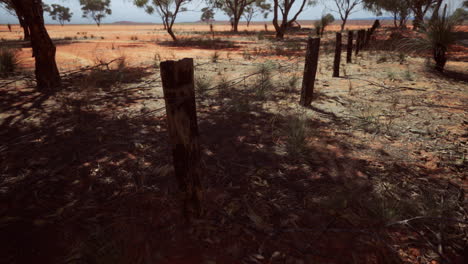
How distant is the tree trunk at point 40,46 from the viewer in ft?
18.4

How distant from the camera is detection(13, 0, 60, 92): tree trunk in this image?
561cm

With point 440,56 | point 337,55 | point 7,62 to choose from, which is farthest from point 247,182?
point 7,62

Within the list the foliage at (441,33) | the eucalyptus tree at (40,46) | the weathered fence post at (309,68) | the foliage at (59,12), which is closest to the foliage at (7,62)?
the eucalyptus tree at (40,46)

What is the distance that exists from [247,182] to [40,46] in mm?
6236

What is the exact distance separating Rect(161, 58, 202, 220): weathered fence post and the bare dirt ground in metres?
0.35

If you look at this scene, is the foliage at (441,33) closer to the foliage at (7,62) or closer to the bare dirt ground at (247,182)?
the bare dirt ground at (247,182)

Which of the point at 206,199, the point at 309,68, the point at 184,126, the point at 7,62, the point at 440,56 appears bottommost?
the point at 206,199

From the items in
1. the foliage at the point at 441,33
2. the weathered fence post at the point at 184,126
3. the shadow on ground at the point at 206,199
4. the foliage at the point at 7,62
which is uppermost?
the foliage at the point at 441,33

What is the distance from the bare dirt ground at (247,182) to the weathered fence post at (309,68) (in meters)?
0.23

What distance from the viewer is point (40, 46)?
5965 millimetres

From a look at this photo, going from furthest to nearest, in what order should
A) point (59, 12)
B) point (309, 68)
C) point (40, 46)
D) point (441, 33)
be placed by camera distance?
point (59, 12) < point (441, 33) < point (40, 46) < point (309, 68)

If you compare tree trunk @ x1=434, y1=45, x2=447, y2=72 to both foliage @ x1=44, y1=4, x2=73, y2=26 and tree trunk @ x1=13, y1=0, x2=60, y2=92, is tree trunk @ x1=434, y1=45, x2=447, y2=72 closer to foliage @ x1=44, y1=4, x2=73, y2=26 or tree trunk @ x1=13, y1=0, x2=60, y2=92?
tree trunk @ x1=13, y1=0, x2=60, y2=92

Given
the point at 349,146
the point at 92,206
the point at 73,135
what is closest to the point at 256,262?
the point at 92,206

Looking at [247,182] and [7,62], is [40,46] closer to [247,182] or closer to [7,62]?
[7,62]
